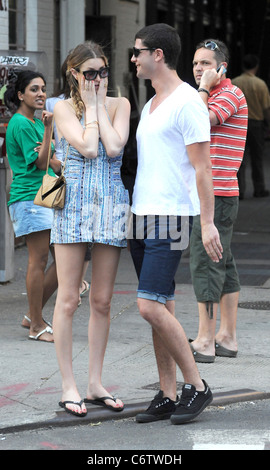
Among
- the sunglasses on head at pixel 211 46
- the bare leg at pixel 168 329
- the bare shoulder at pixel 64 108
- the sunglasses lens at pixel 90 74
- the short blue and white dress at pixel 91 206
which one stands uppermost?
the sunglasses on head at pixel 211 46

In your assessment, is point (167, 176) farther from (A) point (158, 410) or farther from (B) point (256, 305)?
(B) point (256, 305)

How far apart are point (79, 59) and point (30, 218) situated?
6.98 ft

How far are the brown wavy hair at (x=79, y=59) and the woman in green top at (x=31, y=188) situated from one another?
166 cm

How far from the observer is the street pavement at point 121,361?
5.39 meters

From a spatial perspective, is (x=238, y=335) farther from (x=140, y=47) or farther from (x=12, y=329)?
(x=140, y=47)

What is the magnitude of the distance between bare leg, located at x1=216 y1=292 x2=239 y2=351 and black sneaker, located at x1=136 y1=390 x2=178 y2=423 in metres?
1.51

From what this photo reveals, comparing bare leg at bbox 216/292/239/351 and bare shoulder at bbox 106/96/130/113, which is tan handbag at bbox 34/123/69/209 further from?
bare leg at bbox 216/292/239/351

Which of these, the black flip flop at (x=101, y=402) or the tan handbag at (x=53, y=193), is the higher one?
the tan handbag at (x=53, y=193)

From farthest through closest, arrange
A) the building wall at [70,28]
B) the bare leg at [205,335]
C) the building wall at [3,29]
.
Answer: the building wall at [70,28] < the building wall at [3,29] < the bare leg at [205,335]

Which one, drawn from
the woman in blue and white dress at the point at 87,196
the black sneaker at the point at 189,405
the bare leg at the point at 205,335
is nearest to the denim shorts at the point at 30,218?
the bare leg at the point at 205,335

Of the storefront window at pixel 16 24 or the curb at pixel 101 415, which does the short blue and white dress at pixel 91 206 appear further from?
the storefront window at pixel 16 24

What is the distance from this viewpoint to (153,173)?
500 centimetres

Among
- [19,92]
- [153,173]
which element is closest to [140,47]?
[153,173]

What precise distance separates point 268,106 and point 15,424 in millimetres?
11632
